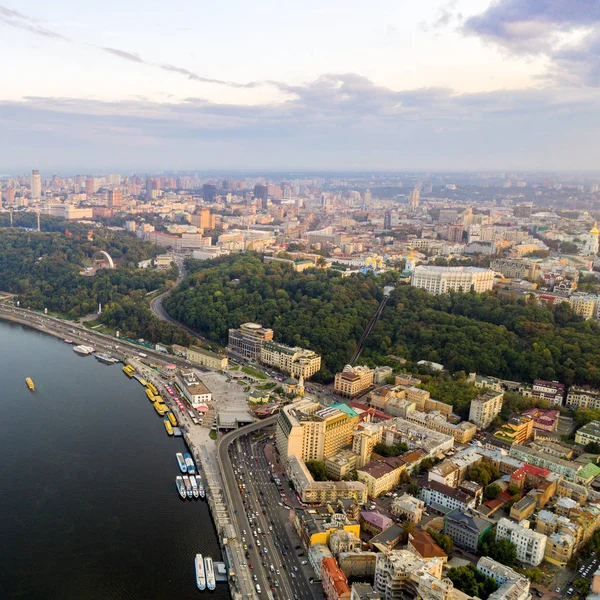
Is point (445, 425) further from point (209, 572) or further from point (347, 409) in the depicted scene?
point (209, 572)

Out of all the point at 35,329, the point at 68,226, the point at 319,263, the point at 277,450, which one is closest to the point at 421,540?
the point at 277,450

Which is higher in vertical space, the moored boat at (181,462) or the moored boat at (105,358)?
the moored boat at (105,358)

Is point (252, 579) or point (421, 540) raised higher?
point (421, 540)

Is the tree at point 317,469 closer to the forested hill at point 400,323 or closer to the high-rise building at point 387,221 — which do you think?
the forested hill at point 400,323

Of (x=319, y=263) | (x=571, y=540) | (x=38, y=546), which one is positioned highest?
(x=319, y=263)

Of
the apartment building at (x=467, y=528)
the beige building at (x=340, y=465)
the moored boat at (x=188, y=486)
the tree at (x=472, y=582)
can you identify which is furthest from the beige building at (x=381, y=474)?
the moored boat at (x=188, y=486)

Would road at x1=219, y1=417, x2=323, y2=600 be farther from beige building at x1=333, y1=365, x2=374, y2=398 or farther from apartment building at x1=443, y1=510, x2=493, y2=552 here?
beige building at x1=333, y1=365, x2=374, y2=398

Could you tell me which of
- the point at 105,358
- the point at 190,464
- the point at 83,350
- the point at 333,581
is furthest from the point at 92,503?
the point at 83,350

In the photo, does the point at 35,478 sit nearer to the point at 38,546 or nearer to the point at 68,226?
the point at 38,546
